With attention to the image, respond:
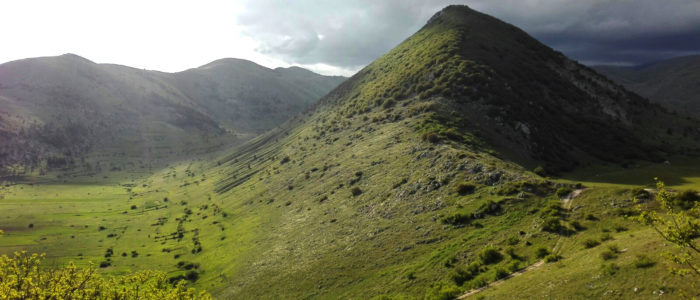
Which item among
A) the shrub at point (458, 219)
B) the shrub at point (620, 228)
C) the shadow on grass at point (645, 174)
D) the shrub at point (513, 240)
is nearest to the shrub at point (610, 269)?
the shrub at point (620, 228)

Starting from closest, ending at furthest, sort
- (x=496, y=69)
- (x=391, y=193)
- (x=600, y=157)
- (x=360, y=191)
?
(x=391, y=193) → (x=360, y=191) → (x=600, y=157) → (x=496, y=69)

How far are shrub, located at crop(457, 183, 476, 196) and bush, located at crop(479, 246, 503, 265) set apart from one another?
13.4 metres

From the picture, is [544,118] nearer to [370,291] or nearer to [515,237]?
[515,237]

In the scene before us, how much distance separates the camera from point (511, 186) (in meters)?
40.8

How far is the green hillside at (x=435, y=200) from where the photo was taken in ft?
98.3

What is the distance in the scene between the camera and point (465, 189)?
45.0 m

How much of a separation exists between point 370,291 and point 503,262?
47.4ft

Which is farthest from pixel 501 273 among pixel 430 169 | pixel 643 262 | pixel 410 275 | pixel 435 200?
pixel 430 169

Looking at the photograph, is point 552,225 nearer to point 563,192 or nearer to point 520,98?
point 563,192

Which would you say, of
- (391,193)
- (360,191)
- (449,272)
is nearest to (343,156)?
(360,191)

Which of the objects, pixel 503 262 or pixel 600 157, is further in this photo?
pixel 600 157

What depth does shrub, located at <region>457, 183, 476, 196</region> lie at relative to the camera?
44594 mm

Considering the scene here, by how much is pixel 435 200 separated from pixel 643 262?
27.3 metres

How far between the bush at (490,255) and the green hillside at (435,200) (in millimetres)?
130
